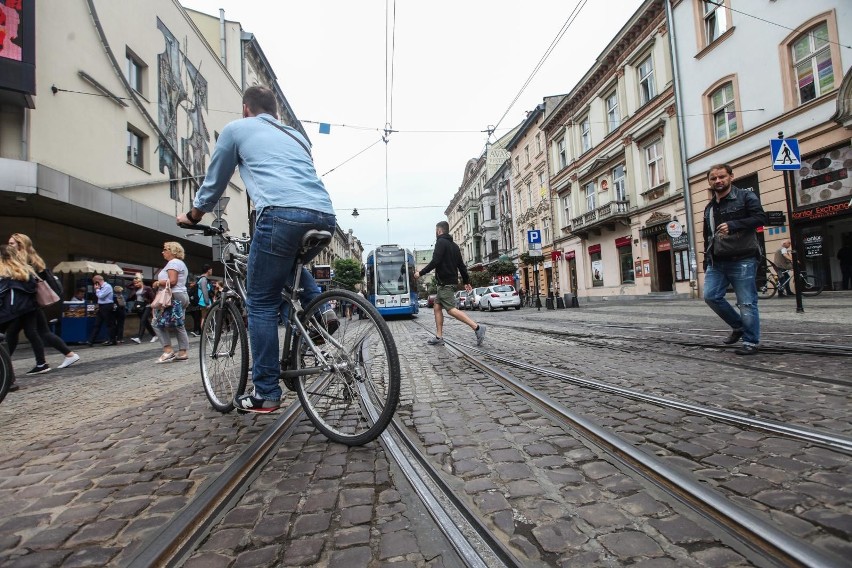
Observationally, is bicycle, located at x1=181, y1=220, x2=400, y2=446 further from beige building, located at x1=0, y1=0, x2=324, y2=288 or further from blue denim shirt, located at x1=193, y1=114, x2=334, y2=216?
beige building, located at x1=0, y1=0, x2=324, y2=288

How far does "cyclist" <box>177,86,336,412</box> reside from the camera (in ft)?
7.59

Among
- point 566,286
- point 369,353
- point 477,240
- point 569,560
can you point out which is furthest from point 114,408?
point 477,240

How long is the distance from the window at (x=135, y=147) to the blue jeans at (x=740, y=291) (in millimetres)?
16215

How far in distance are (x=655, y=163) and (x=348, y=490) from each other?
22.4m

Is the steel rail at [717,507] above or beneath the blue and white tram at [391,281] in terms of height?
beneath

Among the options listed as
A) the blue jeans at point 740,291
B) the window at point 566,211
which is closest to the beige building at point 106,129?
the blue jeans at point 740,291

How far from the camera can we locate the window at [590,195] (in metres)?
26.0

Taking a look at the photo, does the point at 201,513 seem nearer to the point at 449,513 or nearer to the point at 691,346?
the point at 449,513

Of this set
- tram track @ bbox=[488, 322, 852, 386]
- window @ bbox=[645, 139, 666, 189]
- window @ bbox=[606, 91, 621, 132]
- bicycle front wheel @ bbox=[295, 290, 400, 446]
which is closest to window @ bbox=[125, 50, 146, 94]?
tram track @ bbox=[488, 322, 852, 386]

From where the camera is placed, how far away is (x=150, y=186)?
1502 cm

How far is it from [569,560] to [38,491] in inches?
86.5

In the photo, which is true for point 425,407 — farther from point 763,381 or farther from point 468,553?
point 763,381

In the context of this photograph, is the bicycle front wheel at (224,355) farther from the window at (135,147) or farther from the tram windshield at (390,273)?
the tram windshield at (390,273)

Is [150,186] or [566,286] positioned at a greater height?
[150,186]
